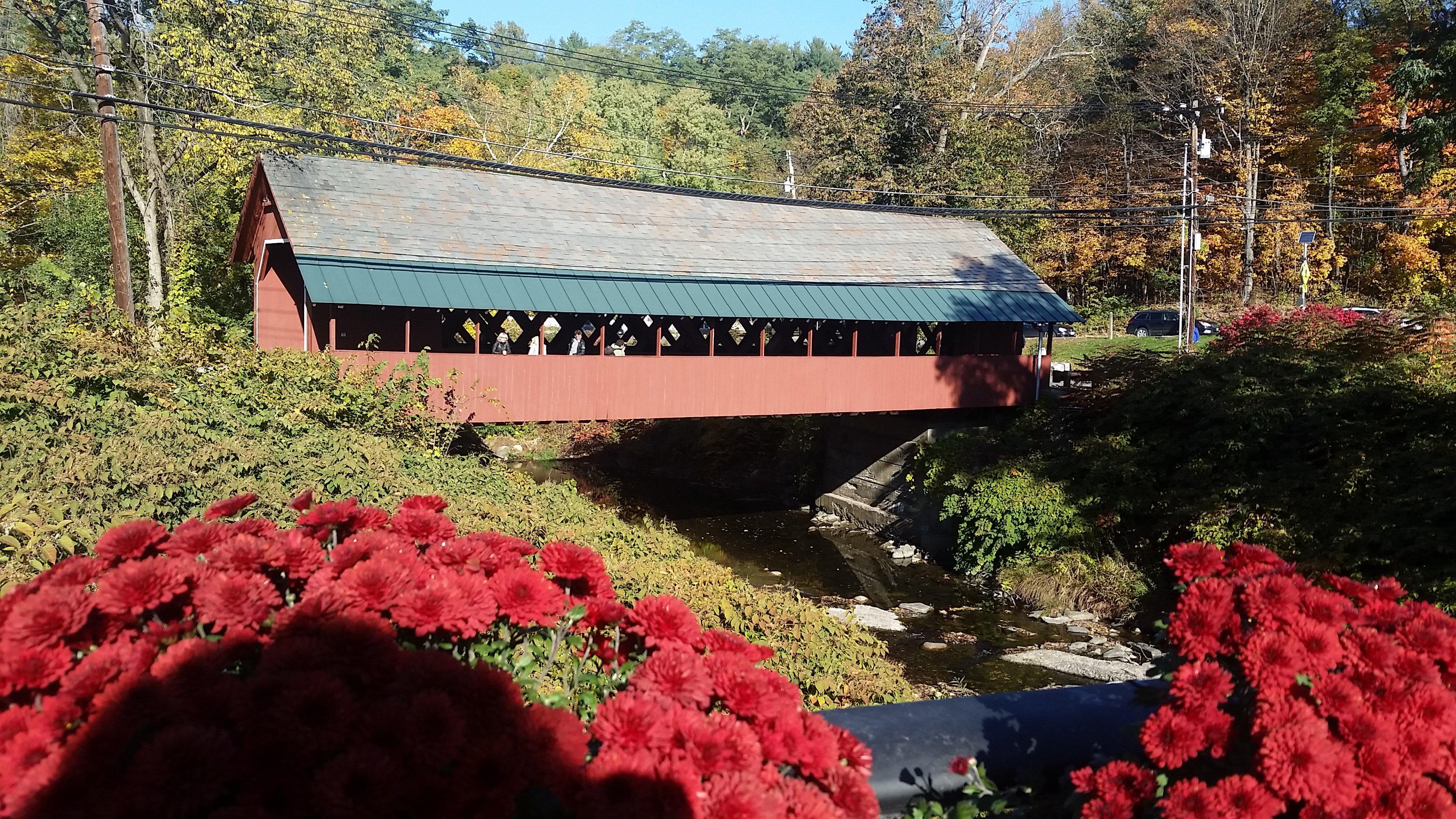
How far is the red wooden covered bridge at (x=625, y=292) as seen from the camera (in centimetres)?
1495

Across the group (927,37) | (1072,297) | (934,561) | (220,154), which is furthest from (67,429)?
(1072,297)

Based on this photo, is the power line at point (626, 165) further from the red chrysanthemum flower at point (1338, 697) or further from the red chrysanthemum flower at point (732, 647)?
the red chrysanthemum flower at point (1338, 697)

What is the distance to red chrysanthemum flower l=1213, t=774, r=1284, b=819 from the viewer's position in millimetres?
2182

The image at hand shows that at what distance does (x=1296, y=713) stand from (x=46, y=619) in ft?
8.32

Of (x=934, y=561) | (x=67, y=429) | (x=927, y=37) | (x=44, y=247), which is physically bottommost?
(x=934, y=561)

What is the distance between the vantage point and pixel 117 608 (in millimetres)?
2016

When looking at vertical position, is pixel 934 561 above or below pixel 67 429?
below

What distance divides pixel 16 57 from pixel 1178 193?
109ft

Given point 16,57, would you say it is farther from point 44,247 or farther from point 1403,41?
point 1403,41

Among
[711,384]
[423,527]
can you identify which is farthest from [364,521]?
[711,384]

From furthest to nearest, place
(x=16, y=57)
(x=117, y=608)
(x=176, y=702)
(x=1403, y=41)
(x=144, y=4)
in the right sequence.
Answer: (x=1403, y=41), (x=16, y=57), (x=144, y=4), (x=117, y=608), (x=176, y=702)

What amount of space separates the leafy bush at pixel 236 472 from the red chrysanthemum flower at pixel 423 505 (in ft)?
9.50

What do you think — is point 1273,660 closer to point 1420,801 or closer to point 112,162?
point 1420,801

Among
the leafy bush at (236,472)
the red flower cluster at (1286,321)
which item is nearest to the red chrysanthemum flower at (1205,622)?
the leafy bush at (236,472)
